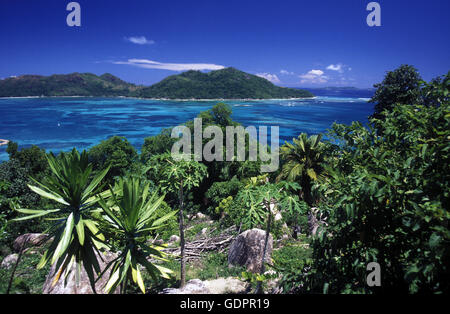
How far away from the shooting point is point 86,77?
174000 mm

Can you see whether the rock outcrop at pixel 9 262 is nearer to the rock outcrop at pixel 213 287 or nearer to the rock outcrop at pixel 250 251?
the rock outcrop at pixel 213 287

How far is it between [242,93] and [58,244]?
12883 centimetres

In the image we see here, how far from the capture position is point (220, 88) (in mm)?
131500

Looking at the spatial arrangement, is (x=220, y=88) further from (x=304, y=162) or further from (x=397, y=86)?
(x=304, y=162)

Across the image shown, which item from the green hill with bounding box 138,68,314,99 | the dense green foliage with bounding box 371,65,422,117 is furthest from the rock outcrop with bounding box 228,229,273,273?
the green hill with bounding box 138,68,314,99

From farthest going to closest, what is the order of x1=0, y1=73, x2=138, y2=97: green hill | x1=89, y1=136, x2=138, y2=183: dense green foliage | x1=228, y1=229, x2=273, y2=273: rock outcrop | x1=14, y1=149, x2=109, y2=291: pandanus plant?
x1=0, y1=73, x2=138, y2=97: green hill → x1=89, y1=136, x2=138, y2=183: dense green foliage → x1=228, y1=229, x2=273, y2=273: rock outcrop → x1=14, y1=149, x2=109, y2=291: pandanus plant

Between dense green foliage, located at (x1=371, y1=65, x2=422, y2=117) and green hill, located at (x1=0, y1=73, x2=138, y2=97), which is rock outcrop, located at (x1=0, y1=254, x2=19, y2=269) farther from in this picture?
green hill, located at (x1=0, y1=73, x2=138, y2=97)

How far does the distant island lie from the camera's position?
127812 millimetres

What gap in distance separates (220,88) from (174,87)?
27508 mm

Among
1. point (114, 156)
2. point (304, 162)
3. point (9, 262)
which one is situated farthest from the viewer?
point (114, 156)

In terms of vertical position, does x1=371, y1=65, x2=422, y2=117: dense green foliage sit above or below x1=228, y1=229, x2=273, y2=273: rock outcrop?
above

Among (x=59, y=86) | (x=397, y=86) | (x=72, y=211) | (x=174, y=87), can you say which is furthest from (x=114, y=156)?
(x=59, y=86)

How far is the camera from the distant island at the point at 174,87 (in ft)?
419

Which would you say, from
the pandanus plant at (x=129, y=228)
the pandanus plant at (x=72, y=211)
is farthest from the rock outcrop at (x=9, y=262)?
the pandanus plant at (x=129, y=228)
